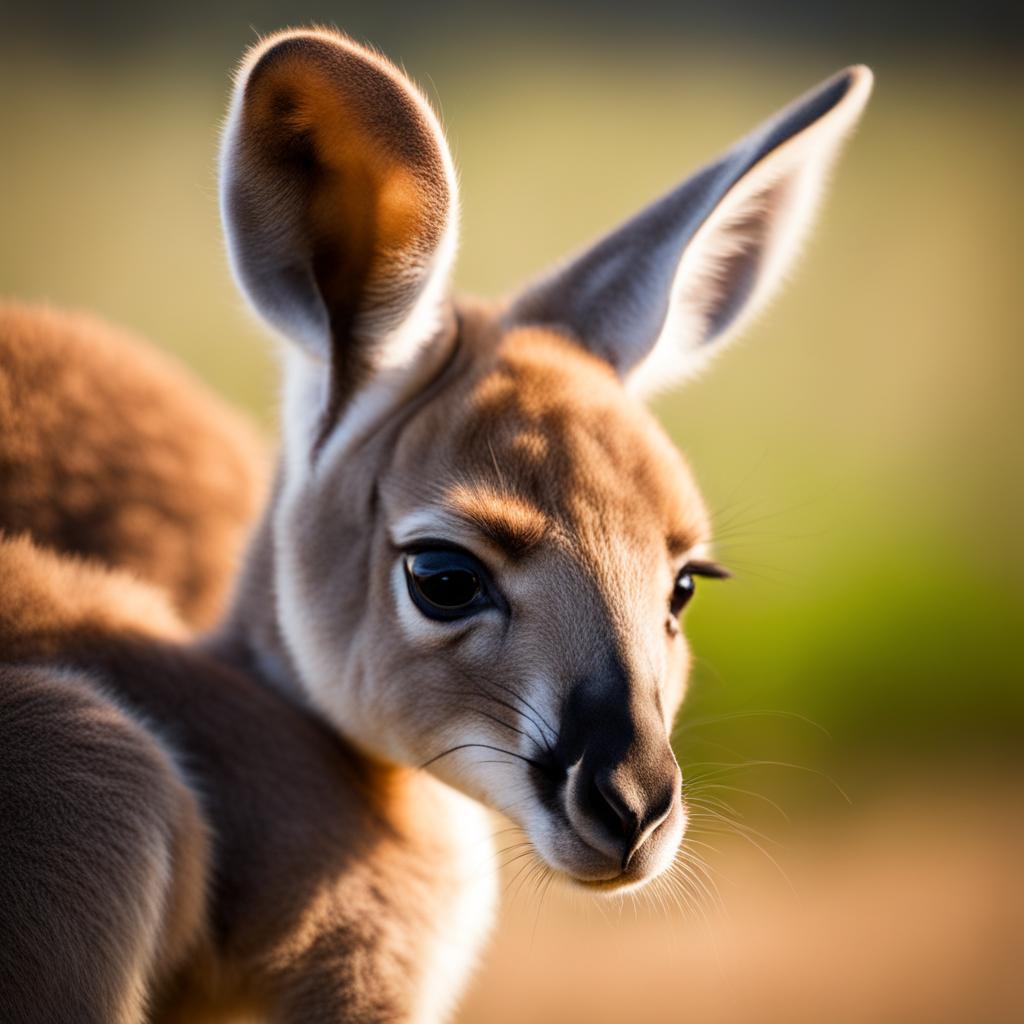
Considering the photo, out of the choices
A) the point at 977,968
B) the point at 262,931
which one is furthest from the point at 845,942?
the point at 262,931

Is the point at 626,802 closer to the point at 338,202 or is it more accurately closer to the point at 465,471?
the point at 465,471

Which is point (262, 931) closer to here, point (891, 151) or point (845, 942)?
point (845, 942)

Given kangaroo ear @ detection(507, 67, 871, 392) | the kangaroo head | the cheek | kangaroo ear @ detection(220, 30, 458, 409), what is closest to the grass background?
kangaroo ear @ detection(507, 67, 871, 392)

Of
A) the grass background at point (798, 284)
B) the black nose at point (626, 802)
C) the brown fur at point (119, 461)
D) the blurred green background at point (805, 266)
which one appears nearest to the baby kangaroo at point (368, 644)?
the black nose at point (626, 802)

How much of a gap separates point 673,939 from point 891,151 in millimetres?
5635

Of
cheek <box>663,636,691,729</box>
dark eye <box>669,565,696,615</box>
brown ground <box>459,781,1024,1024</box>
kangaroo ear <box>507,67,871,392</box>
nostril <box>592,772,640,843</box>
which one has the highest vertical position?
kangaroo ear <box>507,67,871,392</box>

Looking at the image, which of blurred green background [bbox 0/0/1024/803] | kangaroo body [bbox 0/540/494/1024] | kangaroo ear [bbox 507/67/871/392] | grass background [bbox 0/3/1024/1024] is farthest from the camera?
blurred green background [bbox 0/0/1024/803]

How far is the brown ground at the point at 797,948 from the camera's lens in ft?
11.0

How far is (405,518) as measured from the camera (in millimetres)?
1604

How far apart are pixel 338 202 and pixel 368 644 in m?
0.60

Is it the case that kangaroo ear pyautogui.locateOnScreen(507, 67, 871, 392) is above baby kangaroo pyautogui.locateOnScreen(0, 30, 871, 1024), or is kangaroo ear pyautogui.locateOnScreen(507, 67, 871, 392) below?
above

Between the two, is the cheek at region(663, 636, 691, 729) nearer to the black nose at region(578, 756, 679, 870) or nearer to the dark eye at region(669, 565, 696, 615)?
the dark eye at region(669, 565, 696, 615)

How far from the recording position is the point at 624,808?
1.37 metres

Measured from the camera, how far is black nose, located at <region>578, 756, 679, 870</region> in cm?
137
